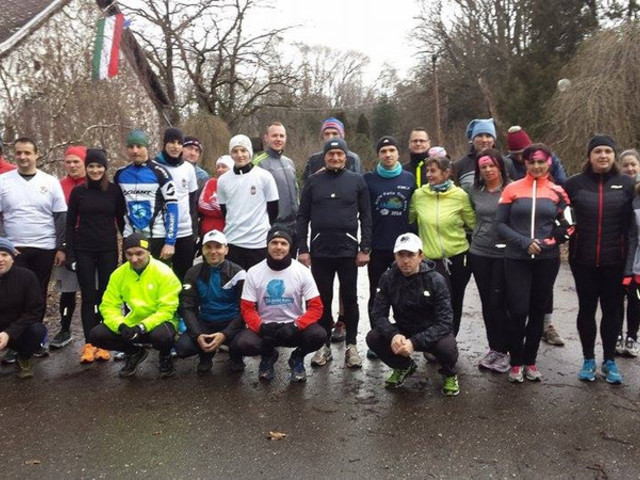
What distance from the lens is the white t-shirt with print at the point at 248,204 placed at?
5402mm

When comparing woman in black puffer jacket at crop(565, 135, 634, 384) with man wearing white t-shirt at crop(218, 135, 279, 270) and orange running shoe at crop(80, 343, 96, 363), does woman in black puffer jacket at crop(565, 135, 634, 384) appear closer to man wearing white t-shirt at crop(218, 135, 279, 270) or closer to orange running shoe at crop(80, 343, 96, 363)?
man wearing white t-shirt at crop(218, 135, 279, 270)

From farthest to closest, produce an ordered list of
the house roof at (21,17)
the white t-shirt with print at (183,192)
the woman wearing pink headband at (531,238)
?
the house roof at (21,17), the white t-shirt with print at (183,192), the woman wearing pink headband at (531,238)

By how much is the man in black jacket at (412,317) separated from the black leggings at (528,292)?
53 centimetres

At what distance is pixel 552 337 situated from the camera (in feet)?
18.4

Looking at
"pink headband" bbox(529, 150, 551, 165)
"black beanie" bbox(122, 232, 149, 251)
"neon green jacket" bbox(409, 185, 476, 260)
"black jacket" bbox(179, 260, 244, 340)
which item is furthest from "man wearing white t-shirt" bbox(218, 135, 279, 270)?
"pink headband" bbox(529, 150, 551, 165)

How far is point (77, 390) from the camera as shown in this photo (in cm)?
453

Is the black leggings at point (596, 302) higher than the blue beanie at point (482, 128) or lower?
lower

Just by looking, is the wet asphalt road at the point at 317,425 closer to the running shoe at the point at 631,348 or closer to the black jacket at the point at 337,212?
the running shoe at the point at 631,348

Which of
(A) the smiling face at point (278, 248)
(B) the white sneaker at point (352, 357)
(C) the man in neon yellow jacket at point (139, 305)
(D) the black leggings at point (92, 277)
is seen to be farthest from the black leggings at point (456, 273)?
(D) the black leggings at point (92, 277)

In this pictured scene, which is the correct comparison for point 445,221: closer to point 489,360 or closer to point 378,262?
point 378,262

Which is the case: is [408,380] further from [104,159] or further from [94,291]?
[104,159]

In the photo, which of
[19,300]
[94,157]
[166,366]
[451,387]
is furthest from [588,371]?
[19,300]

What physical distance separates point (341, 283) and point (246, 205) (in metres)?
1.22

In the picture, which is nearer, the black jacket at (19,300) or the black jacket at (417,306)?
the black jacket at (417,306)
